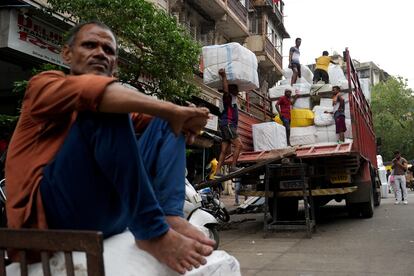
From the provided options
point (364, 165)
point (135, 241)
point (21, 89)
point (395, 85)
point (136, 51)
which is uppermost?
point (395, 85)

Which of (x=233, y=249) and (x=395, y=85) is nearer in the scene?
(x=233, y=249)

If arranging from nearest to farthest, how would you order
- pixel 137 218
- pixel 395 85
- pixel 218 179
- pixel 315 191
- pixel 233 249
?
pixel 137 218 < pixel 233 249 < pixel 218 179 < pixel 315 191 < pixel 395 85

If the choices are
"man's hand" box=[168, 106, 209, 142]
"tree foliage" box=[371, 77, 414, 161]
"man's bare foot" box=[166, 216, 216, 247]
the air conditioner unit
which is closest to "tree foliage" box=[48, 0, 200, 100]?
"man's hand" box=[168, 106, 209, 142]

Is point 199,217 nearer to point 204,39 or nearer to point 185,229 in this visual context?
point 185,229

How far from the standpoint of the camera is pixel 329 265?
466 centimetres

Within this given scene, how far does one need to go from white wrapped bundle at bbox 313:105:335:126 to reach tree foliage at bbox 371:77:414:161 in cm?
3845

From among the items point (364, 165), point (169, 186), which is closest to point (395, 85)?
point (364, 165)

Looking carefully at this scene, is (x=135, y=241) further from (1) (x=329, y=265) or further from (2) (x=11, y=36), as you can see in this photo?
(2) (x=11, y=36)

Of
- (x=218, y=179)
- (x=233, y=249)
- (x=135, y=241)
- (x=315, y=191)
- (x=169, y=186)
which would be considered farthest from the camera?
(x=315, y=191)

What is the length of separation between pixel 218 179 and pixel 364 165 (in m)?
3.38

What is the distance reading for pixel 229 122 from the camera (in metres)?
7.50

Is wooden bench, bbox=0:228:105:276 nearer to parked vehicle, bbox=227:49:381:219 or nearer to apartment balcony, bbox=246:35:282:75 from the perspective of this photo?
parked vehicle, bbox=227:49:381:219

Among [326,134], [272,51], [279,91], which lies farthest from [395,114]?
[326,134]

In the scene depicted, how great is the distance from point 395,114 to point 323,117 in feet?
133
